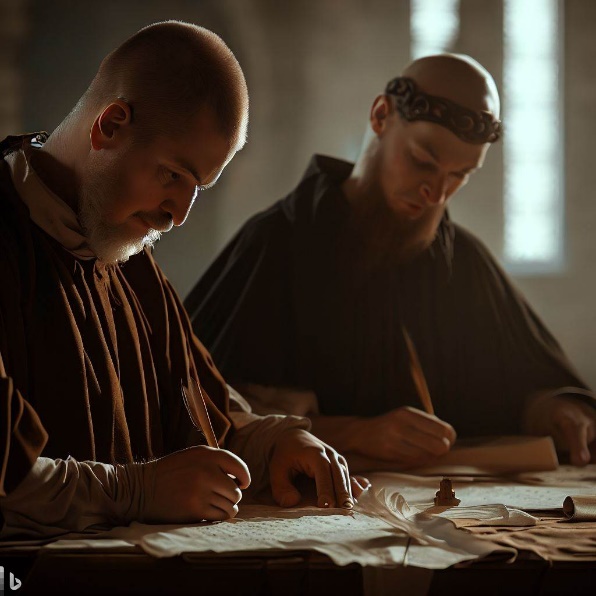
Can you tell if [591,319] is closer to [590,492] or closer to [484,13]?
[484,13]

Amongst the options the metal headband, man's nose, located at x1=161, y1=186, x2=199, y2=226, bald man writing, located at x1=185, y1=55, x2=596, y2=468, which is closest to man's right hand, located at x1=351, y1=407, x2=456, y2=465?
bald man writing, located at x1=185, y1=55, x2=596, y2=468

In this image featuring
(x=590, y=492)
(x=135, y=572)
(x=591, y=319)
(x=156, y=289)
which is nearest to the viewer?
(x=135, y=572)

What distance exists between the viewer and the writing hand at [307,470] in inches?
104

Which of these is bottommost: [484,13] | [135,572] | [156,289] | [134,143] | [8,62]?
[135,572]

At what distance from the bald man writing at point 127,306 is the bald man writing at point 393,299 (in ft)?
4.58

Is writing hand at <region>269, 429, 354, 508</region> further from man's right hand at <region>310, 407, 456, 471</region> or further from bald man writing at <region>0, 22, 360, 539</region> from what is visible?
man's right hand at <region>310, 407, 456, 471</region>

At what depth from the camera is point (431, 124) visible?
14.7 feet

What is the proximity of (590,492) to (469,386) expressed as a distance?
1239 millimetres

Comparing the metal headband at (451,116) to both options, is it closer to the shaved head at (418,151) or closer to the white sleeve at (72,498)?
the shaved head at (418,151)

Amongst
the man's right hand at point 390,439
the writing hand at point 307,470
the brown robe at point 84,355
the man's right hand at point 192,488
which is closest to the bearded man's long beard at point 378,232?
the man's right hand at point 390,439

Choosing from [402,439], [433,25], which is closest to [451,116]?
[433,25]

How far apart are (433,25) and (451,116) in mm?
1195

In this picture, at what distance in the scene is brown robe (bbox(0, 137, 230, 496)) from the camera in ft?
7.84

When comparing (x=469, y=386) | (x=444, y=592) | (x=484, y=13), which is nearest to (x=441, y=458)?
(x=469, y=386)
